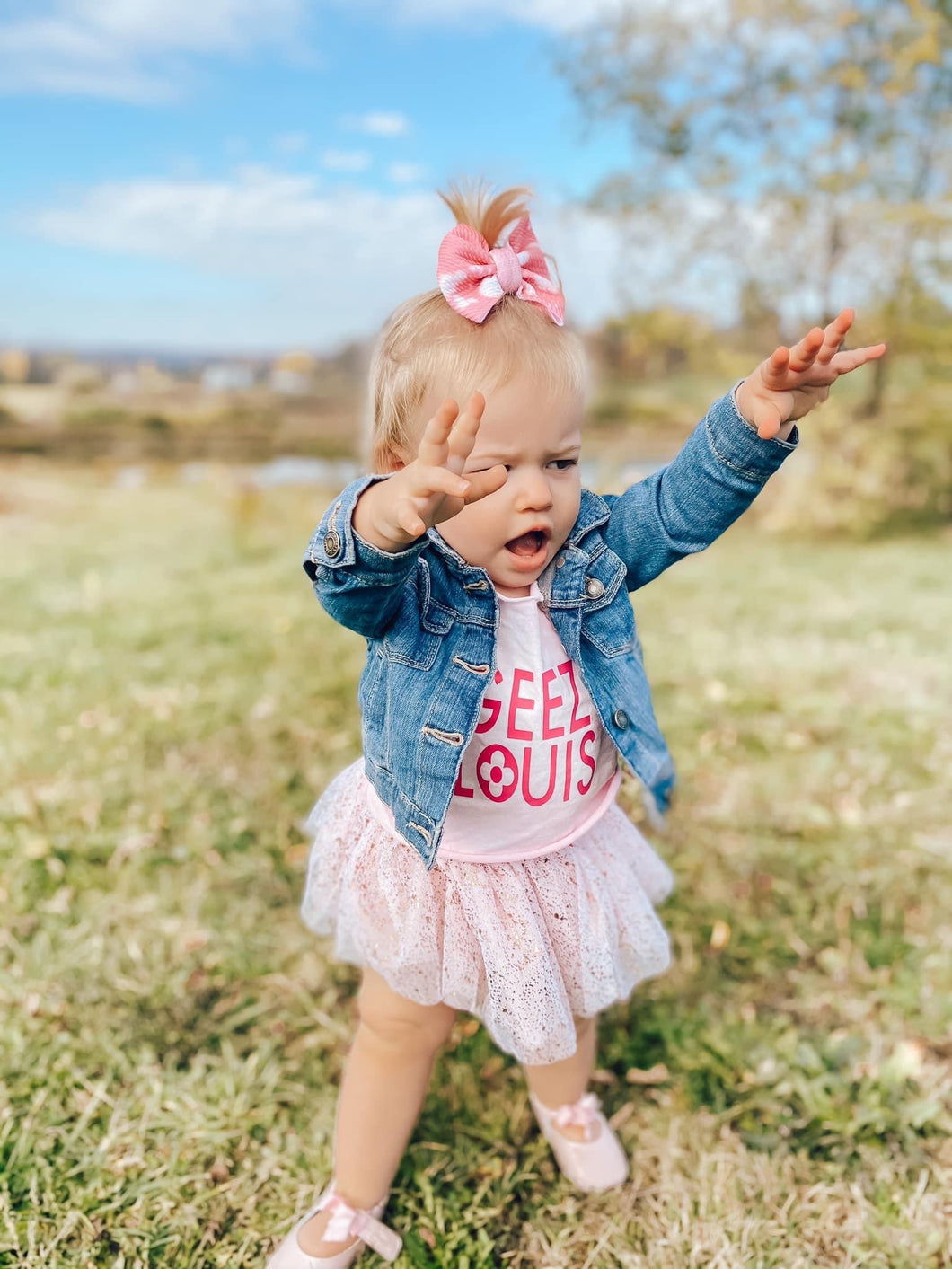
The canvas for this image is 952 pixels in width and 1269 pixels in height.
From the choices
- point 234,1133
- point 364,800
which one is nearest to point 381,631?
point 364,800

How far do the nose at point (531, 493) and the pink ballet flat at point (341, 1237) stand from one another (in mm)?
1220

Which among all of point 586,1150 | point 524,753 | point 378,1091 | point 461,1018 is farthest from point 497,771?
point 461,1018

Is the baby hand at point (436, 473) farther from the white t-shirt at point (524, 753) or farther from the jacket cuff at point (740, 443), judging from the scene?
the jacket cuff at point (740, 443)

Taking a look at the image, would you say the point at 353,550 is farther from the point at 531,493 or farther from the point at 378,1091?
the point at 378,1091

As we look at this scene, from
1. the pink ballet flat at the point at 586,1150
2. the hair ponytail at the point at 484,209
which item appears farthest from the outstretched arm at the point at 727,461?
the pink ballet flat at the point at 586,1150

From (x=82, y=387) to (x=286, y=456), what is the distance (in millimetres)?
2017

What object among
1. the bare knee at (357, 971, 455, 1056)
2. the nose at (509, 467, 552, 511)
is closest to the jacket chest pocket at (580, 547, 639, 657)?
Result: the nose at (509, 467, 552, 511)

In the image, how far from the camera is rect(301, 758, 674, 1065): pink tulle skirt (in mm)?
1606

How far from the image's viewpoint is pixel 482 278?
1442 millimetres

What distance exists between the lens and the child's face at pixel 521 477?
1.37 m

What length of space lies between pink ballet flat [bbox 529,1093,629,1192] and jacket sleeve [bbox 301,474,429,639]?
1.11m

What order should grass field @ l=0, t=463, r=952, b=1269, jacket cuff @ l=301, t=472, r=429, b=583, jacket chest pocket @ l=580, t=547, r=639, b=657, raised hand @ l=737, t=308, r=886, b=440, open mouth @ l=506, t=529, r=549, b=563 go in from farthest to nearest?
grass field @ l=0, t=463, r=952, b=1269, jacket chest pocket @ l=580, t=547, r=639, b=657, open mouth @ l=506, t=529, r=549, b=563, raised hand @ l=737, t=308, r=886, b=440, jacket cuff @ l=301, t=472, r=429, b=583

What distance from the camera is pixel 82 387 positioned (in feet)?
31.6

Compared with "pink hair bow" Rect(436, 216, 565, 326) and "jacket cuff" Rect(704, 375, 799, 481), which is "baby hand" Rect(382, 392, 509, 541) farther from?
"jacket cuff" Rect(704, 375, 799, 481)
